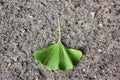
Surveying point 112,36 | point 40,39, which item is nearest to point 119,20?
point 112,36

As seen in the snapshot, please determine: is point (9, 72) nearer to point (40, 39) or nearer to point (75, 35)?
point (40, 39)

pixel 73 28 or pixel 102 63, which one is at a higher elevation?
pixel 73 28
